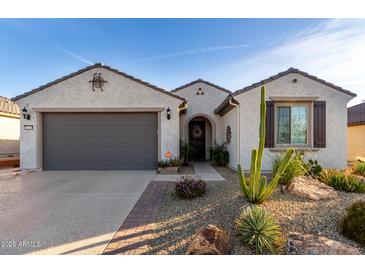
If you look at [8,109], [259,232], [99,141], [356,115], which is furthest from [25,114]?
[356,115]

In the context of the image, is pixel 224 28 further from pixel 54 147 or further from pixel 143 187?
pixel 54 147

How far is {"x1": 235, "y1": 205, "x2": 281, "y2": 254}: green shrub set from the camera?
283cm

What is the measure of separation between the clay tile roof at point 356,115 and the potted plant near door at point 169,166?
13.3 metres

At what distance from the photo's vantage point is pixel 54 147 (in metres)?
9.25

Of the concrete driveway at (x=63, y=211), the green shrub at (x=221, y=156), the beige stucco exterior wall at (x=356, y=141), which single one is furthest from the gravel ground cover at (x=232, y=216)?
the beige stucco exterior wall at (x=356, y=141)

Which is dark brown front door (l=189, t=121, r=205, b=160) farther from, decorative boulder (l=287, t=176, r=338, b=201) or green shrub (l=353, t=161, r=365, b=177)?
decorative boulder (l=287, t=176, r=338, b=201)

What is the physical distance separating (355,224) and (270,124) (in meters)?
5.50

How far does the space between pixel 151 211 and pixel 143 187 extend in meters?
2.00

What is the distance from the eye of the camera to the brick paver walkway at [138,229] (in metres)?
2.91

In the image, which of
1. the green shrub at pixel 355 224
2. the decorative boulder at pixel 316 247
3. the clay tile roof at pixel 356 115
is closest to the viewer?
the decorative boulder at pixel 316 247

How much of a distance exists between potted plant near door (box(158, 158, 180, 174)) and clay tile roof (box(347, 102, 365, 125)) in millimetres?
13304

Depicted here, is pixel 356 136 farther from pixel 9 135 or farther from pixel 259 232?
pixel 9 135

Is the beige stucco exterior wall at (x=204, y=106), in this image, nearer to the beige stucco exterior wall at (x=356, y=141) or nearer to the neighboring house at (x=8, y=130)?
the beige stucco exterior wall at (x=356, y=141)

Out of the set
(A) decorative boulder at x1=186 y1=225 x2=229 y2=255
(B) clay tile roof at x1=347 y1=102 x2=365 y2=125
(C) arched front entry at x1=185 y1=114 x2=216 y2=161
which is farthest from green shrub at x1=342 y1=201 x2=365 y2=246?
(B) clay tile roof at x1=347 y1=102 x2=365 y2=125
